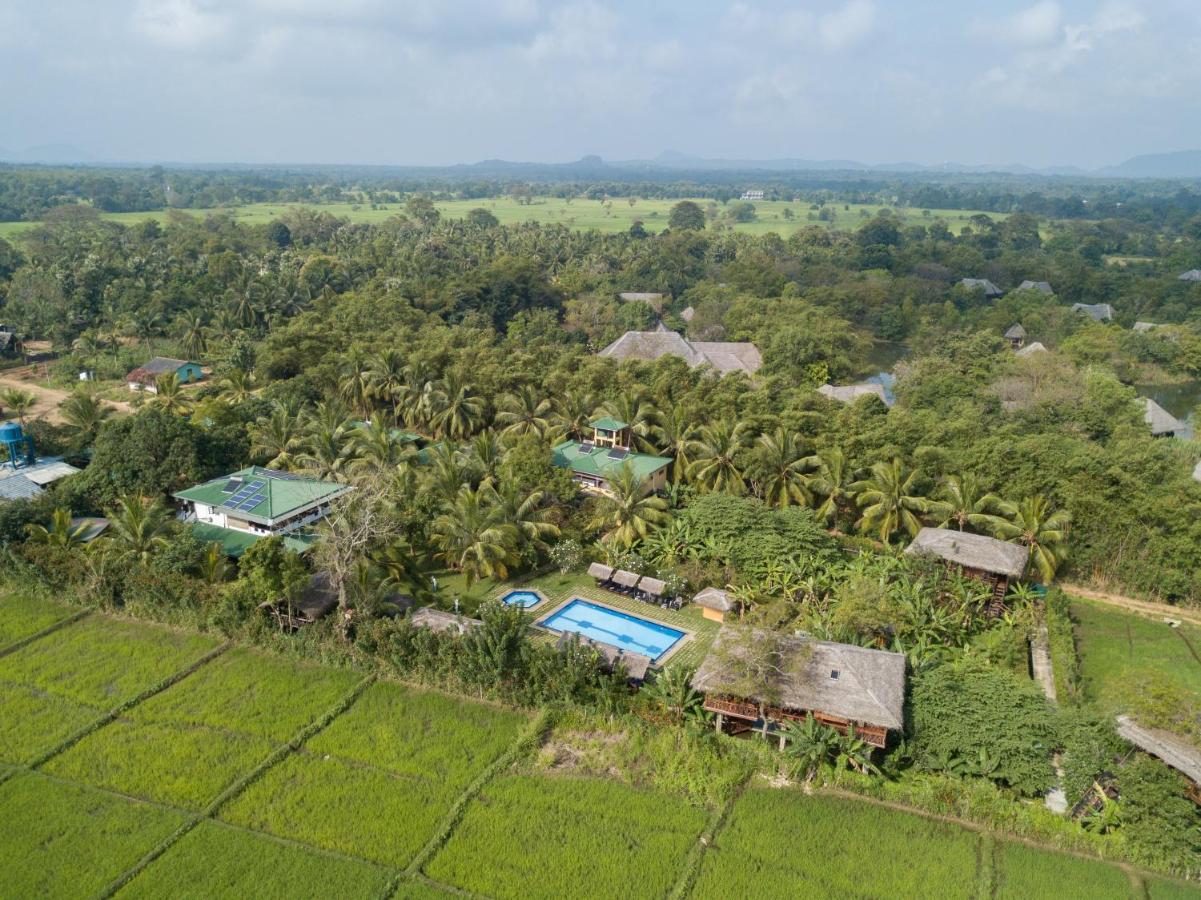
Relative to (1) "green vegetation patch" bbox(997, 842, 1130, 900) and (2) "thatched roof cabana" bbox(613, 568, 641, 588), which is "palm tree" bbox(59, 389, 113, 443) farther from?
(1) "green vegetation patch" bbox(997, 842, 1130, 900)

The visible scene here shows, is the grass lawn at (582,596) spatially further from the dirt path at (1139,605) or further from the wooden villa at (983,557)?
the dirt path at (1139,605)

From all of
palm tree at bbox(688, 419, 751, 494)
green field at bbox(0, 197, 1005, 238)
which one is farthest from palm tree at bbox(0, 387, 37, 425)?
green field at bbox(0, 197, 1005, 238)

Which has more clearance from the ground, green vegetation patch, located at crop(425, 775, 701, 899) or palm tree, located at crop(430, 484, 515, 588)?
palm tree, located at crop(430, 484, 515, 588)

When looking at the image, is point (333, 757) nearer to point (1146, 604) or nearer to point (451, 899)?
point (451, 899)

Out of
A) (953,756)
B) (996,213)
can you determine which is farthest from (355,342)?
(996,213)

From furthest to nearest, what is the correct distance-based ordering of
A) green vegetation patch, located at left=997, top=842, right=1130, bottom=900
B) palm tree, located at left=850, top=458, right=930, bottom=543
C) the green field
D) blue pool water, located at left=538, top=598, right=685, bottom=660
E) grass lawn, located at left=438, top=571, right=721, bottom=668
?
the green field < palm tree, located at left=850, top=458, right=930, bottom=543 < grass lawn, located at left=438, top=571, right=721, bottom=668 < blue pool water, located at left=538, top=598, right=685, bottom=660 < green vegetation patch, located at left=997, top=842, right=1130, bottom=900
